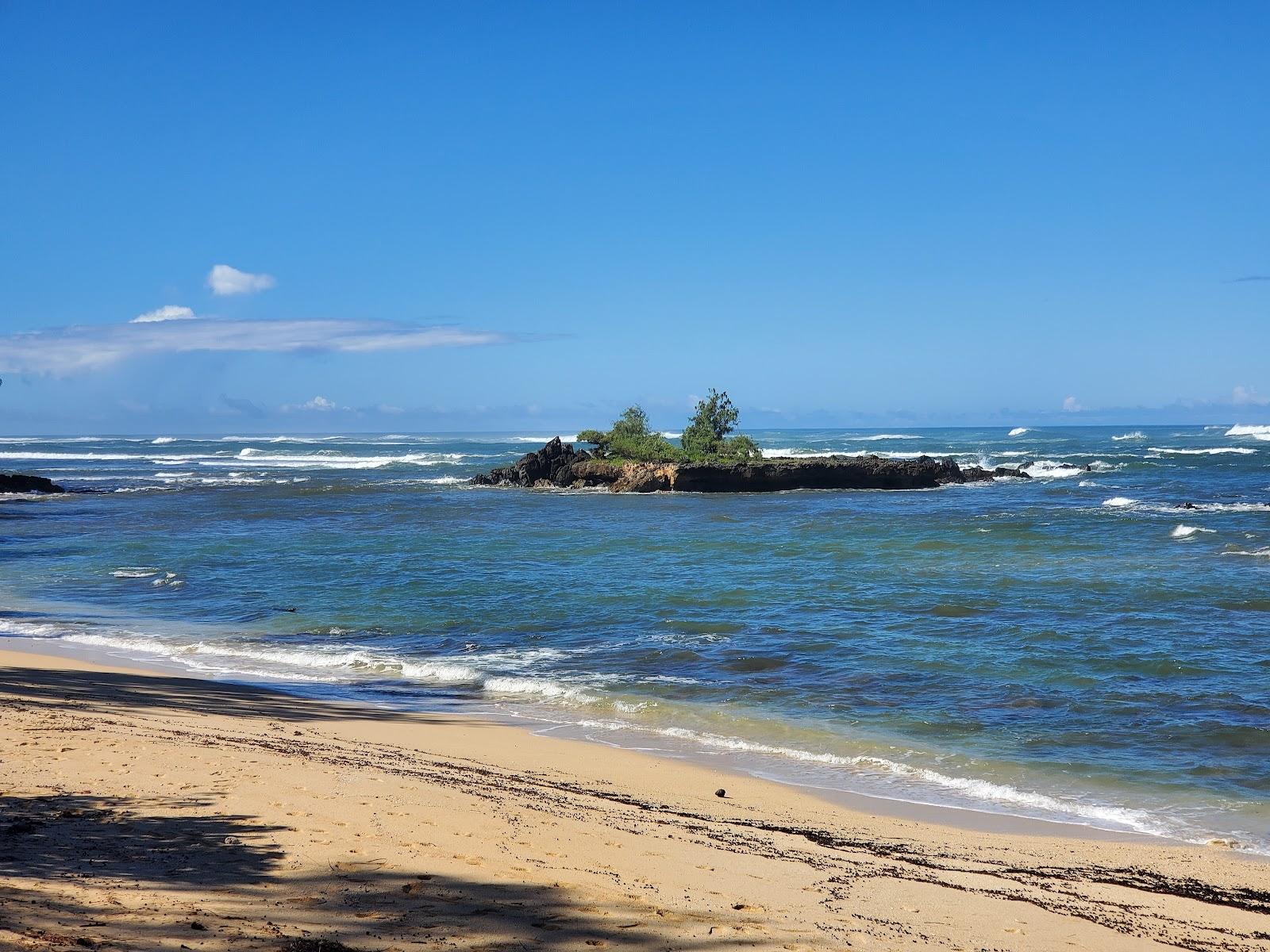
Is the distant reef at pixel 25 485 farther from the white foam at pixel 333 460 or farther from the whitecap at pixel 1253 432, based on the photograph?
the whitecap at pixel 1253 432

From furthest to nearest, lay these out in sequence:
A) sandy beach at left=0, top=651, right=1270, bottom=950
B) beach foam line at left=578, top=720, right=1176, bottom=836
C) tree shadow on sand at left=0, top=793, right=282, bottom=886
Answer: beach foam line at left=578, top=720, right=1176, bottom=836 < tree shadow on sand at left=0, top=793, right=282, bottom=886 < sandy beach at left=0, top=651, right=1270, bottom=950

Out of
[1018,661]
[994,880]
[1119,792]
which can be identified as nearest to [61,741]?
[994,880]

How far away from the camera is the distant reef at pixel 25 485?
50.2m

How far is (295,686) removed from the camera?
13336mm

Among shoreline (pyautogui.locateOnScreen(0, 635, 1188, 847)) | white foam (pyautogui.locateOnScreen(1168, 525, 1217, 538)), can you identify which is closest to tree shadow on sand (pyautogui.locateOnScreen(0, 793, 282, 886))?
shoreline (pyautogui.locateOnScreen(0, 635, 1188, 847))

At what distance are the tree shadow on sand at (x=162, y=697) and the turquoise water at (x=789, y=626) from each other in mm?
959

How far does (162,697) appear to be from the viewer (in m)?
11.7

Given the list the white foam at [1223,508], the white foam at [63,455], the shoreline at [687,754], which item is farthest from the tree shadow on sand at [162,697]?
the white foam at [63,455]

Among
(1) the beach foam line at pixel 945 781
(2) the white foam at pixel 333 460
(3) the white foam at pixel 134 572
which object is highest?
(2) the white foam at pixel 333 460

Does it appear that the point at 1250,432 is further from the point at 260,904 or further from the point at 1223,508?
the point at 260,904

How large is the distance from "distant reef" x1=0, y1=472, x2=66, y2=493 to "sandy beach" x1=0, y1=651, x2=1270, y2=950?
48.6 m

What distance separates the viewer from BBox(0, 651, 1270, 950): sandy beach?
15.2ft

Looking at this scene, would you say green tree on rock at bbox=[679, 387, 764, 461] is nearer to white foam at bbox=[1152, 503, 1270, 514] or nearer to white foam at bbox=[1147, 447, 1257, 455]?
white foam at bbox=[1152, 503, 1270, 514]

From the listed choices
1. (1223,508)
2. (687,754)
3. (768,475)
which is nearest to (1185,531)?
(1223,508)
